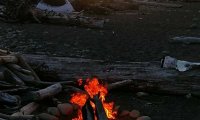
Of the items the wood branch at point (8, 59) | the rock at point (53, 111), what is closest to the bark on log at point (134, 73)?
the wood branch at point (8, 59)

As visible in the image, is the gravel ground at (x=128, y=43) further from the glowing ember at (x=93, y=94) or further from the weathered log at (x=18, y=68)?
the weathered log at (x=18, y=68)

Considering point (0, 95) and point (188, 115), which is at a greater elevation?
point (0, 95)

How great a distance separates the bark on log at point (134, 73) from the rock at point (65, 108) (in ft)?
4.00

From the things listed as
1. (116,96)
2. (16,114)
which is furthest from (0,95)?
(116,96)

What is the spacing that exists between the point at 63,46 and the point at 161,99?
450 cm

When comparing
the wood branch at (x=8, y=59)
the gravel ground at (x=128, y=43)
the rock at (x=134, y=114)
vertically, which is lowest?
the gravel ground at (x=128, y=43)

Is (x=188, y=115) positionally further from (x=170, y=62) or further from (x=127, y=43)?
(x=127, y=43)

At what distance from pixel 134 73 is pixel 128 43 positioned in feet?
13.2

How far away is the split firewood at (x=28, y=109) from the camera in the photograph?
6.93 metres

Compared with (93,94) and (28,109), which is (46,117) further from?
(93,94)

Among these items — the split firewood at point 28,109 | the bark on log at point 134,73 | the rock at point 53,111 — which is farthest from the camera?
the bark on log at point 134,73

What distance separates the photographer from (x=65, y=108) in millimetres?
7289

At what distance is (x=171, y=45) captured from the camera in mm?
12344

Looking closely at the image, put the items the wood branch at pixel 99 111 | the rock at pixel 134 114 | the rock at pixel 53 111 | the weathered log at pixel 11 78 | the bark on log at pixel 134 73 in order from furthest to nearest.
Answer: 1. the bark on log at pixel 134 73
2. the weathered log at pixel 11 78
3. the rock at pixel 134 114
4. the rock at pixel 53 111
5. the wood branch at pixel 99 111
